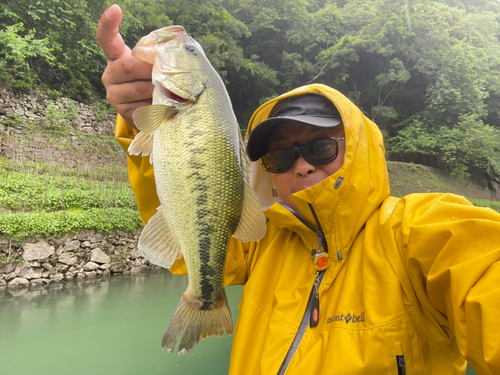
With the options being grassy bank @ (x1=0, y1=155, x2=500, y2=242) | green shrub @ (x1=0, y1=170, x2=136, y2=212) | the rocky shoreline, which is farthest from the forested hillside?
the rocky shoreline

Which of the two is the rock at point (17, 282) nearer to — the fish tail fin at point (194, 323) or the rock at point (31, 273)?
the rock at point (31, 273)

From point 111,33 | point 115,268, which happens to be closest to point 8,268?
point 115,268

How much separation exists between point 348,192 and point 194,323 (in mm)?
874

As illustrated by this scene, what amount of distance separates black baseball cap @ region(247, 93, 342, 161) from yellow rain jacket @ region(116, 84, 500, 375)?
78 millimetres

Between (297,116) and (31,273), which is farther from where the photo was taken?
(31,273)

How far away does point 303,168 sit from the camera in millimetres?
1644

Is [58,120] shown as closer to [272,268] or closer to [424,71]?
[272,268]

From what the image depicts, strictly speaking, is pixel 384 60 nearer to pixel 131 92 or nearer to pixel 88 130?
pixel 88 130

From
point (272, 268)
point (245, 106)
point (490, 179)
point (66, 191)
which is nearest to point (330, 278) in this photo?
point (272, 268)

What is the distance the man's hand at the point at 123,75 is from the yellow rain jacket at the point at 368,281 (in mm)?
142

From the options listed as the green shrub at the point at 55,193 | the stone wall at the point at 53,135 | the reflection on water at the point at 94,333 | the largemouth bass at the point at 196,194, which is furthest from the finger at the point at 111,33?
the stone wall at the point at 53,135

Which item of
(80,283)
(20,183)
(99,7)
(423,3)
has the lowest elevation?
(80,283)

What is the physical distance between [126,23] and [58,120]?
18.9 feet

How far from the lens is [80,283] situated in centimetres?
673
